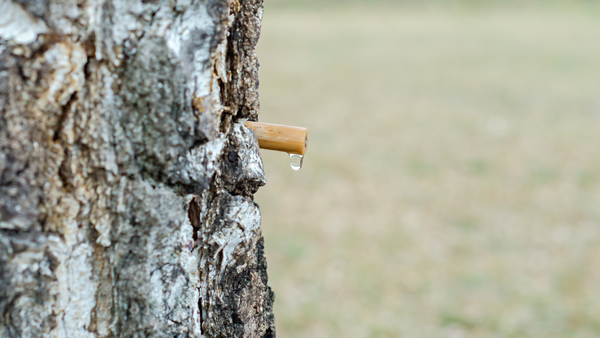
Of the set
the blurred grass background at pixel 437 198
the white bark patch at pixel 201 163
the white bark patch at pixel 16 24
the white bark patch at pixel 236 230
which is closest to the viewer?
the white bark patch at pixel 16 24

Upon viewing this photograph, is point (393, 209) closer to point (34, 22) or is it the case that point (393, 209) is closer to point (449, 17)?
point (34, 22)

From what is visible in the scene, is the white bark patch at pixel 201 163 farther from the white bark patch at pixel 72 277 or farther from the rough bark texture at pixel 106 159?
the white bark patch at pixel 72 277

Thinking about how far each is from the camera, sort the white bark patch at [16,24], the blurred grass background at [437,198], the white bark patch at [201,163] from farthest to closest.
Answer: the blurred grass background at [437,198], the white bark patch at [201,163], the white bark patch at [16,24]

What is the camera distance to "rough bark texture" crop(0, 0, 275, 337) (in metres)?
0.62

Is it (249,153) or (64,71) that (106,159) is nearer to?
(64,71)

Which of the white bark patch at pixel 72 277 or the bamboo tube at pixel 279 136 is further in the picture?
the bamboo tube at pixel 279 136

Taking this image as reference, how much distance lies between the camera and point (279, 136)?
3.06ft

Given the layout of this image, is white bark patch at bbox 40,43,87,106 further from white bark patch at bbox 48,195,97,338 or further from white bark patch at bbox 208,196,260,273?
white bark patch at bbox 208,196,260,273

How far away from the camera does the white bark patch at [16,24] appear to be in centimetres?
59

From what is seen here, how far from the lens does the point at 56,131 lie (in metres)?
0.64

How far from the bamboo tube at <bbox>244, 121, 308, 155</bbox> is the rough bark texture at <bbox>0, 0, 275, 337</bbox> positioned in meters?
0.10

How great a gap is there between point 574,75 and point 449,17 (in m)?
10.7

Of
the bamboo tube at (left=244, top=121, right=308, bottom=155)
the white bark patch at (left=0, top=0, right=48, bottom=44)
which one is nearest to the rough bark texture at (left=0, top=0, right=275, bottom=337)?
the white bark patch at (left=0, top=0, right=48, bottom=44)

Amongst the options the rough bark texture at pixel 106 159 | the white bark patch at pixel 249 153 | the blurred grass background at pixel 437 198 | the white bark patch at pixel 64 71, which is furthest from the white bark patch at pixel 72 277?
the blurred grass background at pixel 437 198
